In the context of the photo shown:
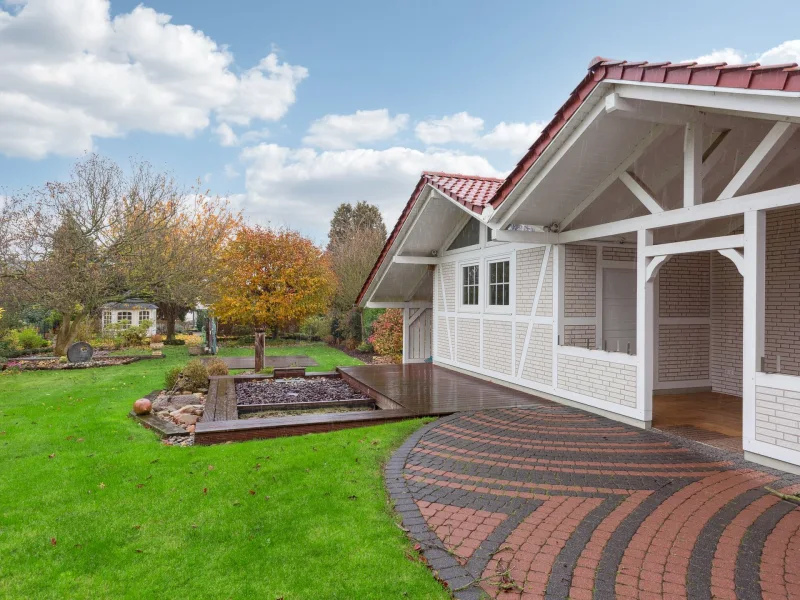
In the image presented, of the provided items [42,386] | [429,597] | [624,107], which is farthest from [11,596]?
[42,386]

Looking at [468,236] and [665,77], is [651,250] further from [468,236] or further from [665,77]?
[468,236]

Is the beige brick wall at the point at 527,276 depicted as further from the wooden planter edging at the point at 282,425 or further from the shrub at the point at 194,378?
the shrub at the point at 194,378

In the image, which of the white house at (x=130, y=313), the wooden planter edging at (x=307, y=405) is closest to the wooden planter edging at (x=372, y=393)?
the wooden planter edging at (x=307, y=405)

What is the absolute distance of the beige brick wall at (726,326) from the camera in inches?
297

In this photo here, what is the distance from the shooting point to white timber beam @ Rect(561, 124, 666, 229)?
5.68m

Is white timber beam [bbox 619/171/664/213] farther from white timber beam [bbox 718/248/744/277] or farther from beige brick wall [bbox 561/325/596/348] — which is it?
beige brick wall [bbox 561/325/596/348]

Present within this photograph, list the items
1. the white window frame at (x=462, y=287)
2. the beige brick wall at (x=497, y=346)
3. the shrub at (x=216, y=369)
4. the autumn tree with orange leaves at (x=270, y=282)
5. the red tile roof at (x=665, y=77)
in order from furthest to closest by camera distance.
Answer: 1. the autumn tree with orange leaves at (x=270, y=282)
2. the shrub at (x=216, y=369)
3. the white window frame at (x=462, y=287)
4. the beige brick wall at (x=497, y=346)
5. the red tile roof at (x=665, y=77)

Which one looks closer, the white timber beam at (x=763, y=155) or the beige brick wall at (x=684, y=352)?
the white timber beam at (x=763, y=155)

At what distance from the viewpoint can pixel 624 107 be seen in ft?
16.8

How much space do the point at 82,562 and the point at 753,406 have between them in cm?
547

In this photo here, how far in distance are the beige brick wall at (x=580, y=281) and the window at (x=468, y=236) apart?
274cm

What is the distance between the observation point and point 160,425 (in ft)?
22.5

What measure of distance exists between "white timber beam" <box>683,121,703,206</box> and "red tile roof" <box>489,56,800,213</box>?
91 cm

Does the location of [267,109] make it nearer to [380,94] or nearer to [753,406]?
[380,94]
